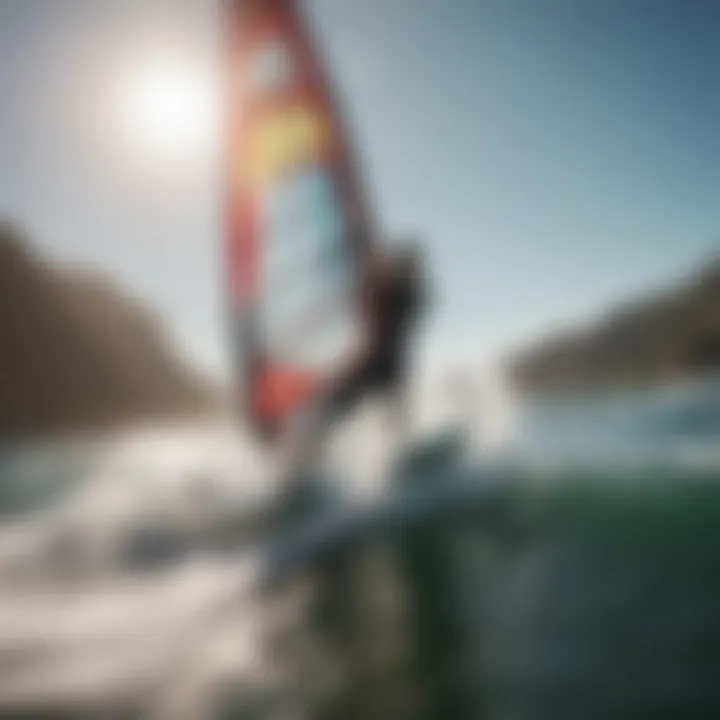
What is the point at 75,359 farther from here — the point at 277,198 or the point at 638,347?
the point at 638,347

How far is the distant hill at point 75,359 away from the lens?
2.06 m

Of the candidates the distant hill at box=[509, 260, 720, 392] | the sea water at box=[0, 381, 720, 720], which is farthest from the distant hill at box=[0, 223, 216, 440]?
the distant hill at box=[509, 260, 720, 392]

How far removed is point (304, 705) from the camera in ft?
6.25

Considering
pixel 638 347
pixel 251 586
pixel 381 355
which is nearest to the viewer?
pixel 251 586

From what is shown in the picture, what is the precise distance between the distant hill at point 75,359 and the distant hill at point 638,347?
100 centimetres

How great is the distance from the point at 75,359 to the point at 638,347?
6.08ft

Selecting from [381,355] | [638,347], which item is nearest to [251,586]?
[381,355]

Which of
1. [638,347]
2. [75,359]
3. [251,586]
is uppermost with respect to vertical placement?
[75,359]

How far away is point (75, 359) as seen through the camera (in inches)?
84.4

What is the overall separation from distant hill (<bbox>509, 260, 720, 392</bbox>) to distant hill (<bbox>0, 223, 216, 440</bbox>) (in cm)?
100

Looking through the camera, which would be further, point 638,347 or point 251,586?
point 638,347

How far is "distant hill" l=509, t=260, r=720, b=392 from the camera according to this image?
2406 millimetres

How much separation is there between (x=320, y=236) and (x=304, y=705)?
4.23ft

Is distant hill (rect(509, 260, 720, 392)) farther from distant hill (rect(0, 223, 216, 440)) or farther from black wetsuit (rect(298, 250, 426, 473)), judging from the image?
distant hill (rect(0, 223, 216, 440))
